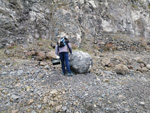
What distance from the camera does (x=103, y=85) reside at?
4160mm

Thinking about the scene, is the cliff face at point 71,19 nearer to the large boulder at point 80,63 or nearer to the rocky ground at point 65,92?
the rocky ground at point 65,92

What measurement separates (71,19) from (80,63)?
22.5ft

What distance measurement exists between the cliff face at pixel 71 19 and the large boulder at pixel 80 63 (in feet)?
15.9

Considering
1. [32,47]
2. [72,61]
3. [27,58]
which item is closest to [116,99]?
[72,61]

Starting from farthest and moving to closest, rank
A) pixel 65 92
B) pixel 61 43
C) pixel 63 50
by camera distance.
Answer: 1. pixel 63 50
2. pixel 61 43
3. pixel 65 92

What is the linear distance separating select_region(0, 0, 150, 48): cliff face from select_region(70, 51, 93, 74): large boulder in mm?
4847

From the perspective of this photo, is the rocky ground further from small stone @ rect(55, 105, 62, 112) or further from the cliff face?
the cliff face

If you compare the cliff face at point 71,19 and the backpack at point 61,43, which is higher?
the cliff face at point 71,19

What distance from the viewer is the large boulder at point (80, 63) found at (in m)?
4.94

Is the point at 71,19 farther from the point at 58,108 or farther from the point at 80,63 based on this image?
the point at 58,108

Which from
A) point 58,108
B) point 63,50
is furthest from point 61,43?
point 58,108

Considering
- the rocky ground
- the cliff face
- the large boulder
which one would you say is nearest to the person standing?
the large boulder

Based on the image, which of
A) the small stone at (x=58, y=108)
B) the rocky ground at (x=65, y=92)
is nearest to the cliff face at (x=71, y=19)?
the rocky ground at (x=65, y=92)

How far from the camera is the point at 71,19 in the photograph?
10406 millimetres
